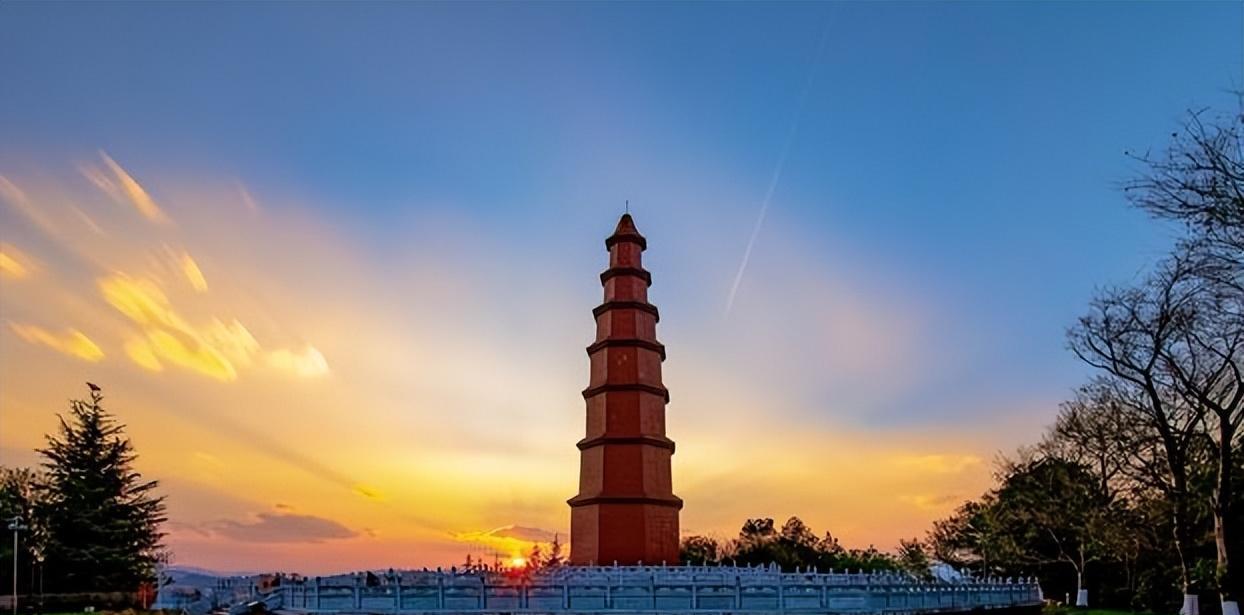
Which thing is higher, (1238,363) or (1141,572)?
(1238,363)

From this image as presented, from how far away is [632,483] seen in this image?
3981 centimetres

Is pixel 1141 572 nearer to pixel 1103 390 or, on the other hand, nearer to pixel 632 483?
pixel 1103 390

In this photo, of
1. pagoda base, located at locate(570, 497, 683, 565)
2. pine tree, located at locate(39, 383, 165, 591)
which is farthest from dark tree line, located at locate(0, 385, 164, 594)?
pagoda base, located at locate(570, 497, 683, 565)

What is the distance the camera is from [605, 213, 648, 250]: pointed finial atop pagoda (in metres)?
45.0

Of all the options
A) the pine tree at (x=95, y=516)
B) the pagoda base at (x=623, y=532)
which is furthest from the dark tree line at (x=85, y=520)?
the pagoda base at (x=623, y=532)

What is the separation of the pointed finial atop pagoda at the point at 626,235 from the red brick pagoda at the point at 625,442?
0.22ft

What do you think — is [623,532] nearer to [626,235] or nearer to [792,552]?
[626,235]

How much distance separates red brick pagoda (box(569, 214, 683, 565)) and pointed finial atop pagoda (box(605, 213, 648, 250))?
67 millimetres

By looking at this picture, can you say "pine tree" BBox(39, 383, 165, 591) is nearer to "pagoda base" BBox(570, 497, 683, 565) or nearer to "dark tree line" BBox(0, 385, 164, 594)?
"dark tree line" BBox(0, 385, 164, 594)

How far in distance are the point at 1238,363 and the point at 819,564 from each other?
40.7m

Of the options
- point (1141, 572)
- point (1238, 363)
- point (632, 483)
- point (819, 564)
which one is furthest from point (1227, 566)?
point (819, 564)

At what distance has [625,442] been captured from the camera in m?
40.3

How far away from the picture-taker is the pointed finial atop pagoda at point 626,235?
148ft

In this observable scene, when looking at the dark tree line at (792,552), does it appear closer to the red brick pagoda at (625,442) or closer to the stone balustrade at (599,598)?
the red brick pagoda at (625,442)
